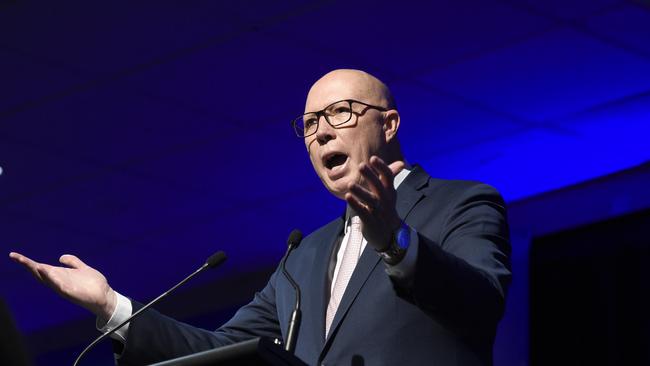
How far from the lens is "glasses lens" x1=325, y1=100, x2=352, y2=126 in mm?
2914

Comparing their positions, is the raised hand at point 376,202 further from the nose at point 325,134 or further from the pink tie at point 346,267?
the nose at point 325,134

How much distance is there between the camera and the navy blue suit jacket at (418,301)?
228cm

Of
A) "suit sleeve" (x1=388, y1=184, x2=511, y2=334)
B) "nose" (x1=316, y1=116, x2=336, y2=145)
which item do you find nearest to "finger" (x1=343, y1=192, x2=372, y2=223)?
"suit sleeve" (x1=388, y1=184, x2=511, y2=334)

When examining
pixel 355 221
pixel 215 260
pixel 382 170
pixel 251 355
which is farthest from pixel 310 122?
pixel 251 355

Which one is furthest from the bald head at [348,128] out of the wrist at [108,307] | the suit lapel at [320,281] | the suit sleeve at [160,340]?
the wrist at [108,307]

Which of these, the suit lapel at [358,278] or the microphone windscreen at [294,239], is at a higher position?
the microphone windscreen at [294,239]

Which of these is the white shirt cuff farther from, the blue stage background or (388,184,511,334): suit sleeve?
the blue stage background

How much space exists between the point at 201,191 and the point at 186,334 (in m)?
4.51

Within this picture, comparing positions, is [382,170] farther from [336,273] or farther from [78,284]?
[78,284]

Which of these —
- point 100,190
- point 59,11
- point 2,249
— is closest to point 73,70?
point 59,11

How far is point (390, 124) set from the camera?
297cm

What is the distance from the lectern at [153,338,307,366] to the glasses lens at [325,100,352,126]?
893mm

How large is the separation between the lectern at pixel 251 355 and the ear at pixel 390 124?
93 centimetres

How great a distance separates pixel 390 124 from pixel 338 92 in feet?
0.44
